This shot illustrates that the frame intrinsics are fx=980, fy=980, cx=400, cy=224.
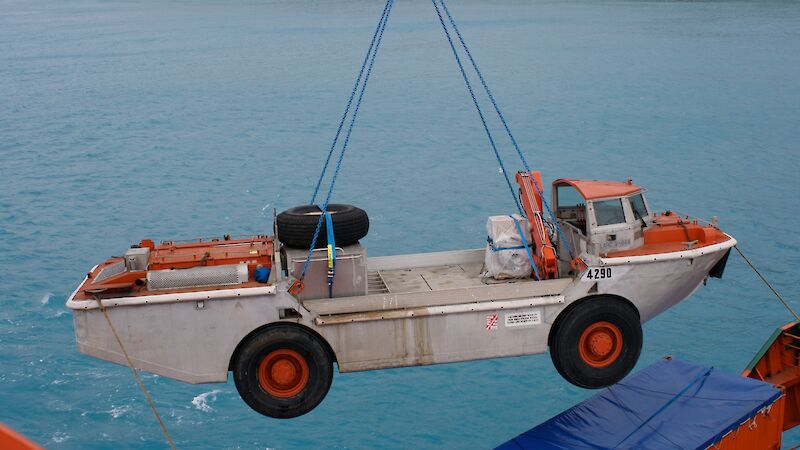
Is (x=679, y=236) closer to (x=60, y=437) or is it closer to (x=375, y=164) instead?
(x=60, y=437)

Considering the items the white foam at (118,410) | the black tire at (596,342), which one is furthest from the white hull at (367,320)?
the white foam at (118,410)

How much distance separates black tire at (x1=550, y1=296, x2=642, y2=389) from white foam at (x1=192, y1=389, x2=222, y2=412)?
48.9 ft

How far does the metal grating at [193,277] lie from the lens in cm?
1180

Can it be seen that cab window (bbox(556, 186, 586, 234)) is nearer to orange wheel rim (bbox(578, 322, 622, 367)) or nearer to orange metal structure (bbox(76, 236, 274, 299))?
orange wheel rim (bbox(578, 322, 622, 367))

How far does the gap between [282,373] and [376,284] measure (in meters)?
2.16

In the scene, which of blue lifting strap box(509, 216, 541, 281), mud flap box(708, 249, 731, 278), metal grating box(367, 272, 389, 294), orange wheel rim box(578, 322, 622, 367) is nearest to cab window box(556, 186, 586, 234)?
blue lifting strap box(509, 216, 541, 281)

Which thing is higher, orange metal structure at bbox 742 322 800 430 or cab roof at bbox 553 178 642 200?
cab roof at bbox 553 178 642 200

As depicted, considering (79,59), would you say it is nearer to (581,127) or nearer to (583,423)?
(581,127)

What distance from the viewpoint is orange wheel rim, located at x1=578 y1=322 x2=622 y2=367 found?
41.8ft

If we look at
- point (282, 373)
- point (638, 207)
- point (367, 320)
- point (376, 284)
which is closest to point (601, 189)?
point (638, 207)

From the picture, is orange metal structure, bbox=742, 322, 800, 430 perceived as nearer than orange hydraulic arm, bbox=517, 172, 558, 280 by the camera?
No

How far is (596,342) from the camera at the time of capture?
12.7 metres

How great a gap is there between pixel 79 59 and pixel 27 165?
28.3 metres

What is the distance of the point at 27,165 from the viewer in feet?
141
